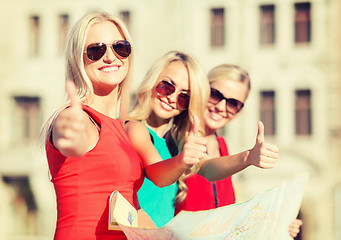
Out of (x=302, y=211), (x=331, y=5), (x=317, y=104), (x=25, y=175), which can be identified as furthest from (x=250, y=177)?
(x=25, y=175)

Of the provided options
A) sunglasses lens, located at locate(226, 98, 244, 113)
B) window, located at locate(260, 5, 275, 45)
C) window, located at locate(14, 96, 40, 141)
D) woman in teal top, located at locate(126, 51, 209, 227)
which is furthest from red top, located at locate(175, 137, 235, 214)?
window, located at locate(14, 96, 40, 141)

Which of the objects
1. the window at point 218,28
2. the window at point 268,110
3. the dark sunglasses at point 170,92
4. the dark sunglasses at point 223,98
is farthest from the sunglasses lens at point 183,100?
the window at point 218,28

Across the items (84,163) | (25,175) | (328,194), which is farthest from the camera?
(25,175)

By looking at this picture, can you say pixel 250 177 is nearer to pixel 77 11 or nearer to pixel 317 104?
pixel 317 104

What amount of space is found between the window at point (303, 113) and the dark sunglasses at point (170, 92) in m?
11.9

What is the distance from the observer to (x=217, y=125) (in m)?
3.94

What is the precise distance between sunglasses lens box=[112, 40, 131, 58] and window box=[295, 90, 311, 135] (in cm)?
1271

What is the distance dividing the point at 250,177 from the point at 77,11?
6803mm

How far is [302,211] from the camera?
47.7 feet

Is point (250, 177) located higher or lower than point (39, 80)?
lower

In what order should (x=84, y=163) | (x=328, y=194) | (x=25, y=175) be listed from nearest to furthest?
(x=84, y=163), (x=328, y=194), (x=25, y=175)

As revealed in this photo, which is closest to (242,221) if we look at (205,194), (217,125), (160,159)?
(160,159)

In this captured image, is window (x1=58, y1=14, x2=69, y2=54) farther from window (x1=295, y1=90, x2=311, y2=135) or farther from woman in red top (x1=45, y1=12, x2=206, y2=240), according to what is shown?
woman in red top (x1=45, y1=12, x2=206, y2=240)

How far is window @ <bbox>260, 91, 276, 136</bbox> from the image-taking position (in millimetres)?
15000
